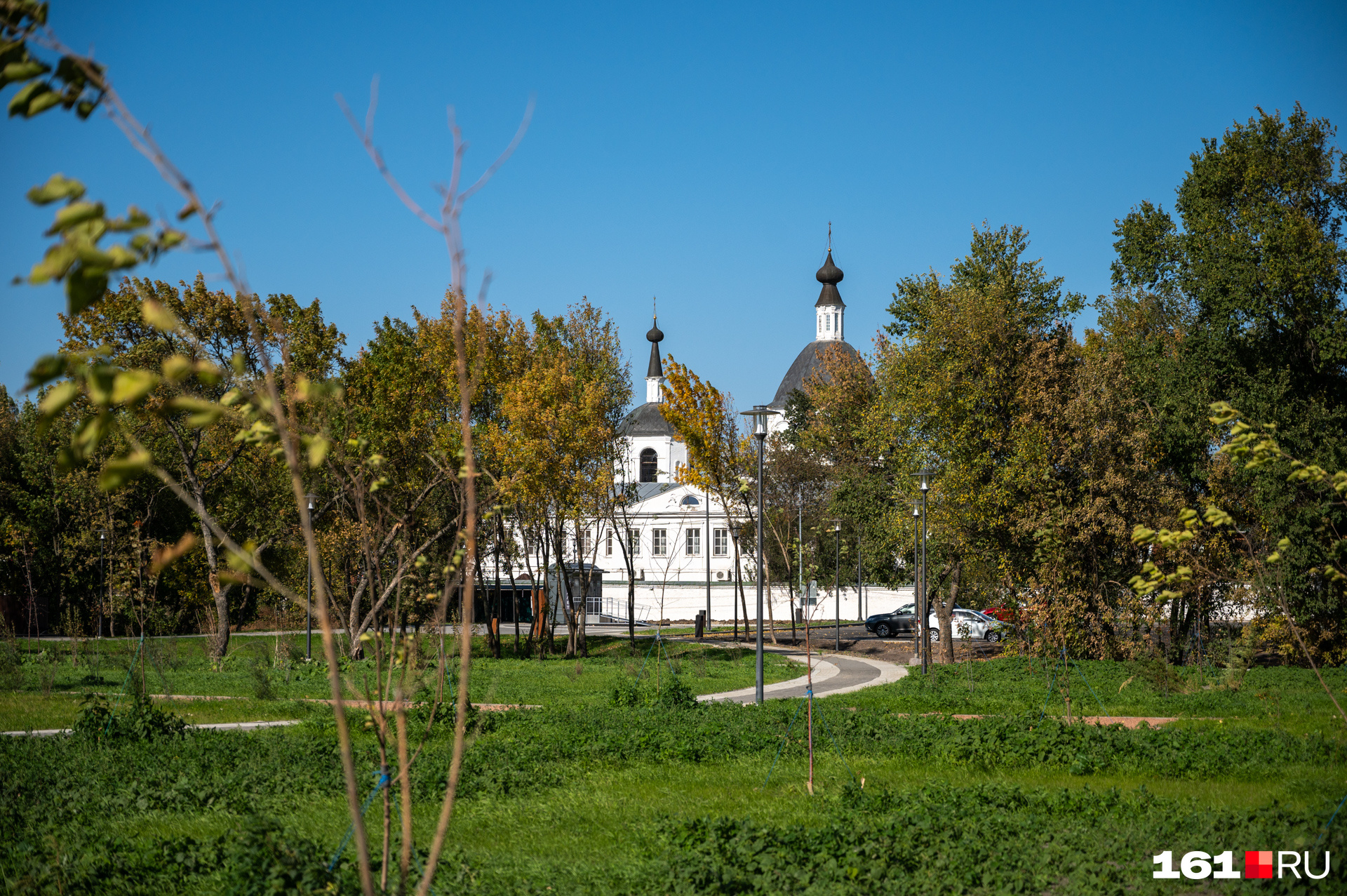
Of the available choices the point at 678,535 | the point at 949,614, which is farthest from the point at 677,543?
the point at 949,614

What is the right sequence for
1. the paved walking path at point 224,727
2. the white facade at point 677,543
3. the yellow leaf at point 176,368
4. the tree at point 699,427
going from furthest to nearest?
the white facade at point 677,543
the tree at point 699,427
the paved walking path at point 224,727
the yellow leaf at point 176,368

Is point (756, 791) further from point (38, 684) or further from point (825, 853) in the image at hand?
point (38, 684)

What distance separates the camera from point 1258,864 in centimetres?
666

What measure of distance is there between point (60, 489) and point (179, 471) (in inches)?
238

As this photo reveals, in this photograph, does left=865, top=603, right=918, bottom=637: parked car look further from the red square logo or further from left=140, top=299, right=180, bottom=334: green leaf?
left=140, top=299, right=180, bottom=334: green leaf

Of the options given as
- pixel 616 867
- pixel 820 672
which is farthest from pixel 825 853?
pixel 820 672

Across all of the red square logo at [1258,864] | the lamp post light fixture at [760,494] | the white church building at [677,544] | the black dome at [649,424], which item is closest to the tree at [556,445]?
the white church building at [677,544]

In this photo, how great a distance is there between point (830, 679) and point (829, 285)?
5592 centimetres

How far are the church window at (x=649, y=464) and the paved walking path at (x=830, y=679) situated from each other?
4500 cm

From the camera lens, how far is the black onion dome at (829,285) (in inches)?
3000

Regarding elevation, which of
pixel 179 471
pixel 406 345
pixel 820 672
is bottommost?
pixel 820 672

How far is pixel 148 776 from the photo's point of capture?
32.3 ft

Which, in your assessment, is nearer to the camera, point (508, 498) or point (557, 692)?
point (557, 692)

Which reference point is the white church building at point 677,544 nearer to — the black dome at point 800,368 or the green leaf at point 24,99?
the black dome at point 800,368
